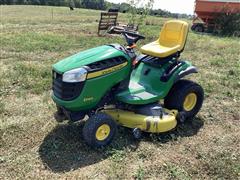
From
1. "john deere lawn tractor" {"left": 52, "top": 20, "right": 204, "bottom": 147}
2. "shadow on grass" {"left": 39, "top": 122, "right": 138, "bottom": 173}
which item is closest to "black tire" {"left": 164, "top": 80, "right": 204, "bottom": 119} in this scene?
"john deere lawn tractor" {"left": 52, "top": 20, "right": 204, "bottom": 147}

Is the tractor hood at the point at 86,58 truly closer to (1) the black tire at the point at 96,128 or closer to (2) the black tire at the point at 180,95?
(1) the black tire at the point at 96,128

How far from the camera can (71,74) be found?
3875 mm

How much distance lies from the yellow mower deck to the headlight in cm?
69

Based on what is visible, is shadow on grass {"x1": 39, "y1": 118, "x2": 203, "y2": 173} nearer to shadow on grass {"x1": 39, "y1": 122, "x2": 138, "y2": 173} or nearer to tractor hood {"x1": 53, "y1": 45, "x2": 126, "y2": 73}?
shadow on grass {"x1": 39, "y1": 122, "x2": 138, "y2": 173}

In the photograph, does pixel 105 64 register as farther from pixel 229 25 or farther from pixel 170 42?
pixel 229 25

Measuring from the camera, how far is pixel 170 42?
16.3ft

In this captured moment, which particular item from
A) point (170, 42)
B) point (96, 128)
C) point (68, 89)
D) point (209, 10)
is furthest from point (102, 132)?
point (209, 10)

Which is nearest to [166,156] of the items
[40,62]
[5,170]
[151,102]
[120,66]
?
[151,102]

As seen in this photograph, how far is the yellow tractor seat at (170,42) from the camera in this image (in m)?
4.66

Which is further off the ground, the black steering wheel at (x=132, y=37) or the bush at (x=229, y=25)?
the black steering wheel at (x=132, y=37)

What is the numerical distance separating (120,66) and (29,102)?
81.6 inches

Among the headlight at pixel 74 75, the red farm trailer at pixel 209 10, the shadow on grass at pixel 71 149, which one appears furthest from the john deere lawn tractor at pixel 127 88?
the red farm trailer at pixel 209 10

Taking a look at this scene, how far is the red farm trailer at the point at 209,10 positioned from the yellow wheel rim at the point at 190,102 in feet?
50.4

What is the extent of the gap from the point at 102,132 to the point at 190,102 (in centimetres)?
157
